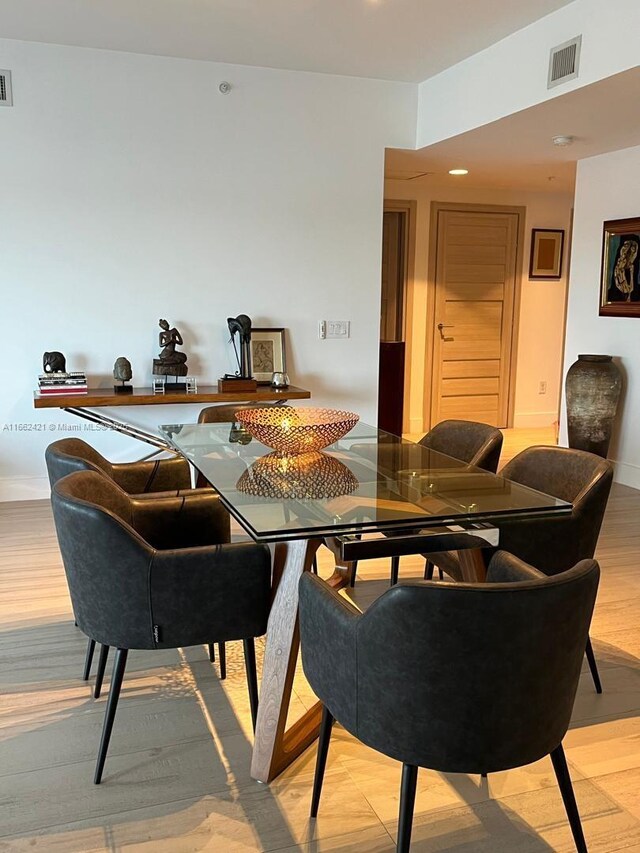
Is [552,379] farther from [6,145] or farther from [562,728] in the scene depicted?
[562,728]

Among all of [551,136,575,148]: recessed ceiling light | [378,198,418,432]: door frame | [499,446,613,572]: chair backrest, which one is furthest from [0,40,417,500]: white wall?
[499,446,613,572]: chair backrest

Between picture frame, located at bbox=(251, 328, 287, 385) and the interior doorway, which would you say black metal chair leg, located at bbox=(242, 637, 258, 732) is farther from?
the interior doorway

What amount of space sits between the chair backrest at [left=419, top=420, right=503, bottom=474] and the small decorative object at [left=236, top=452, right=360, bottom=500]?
26.1 inches

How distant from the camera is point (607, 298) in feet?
18.7

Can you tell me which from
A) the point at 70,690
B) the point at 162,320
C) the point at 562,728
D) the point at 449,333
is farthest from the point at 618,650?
the point at 449,333

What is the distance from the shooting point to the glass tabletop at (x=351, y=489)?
1978 millimetres

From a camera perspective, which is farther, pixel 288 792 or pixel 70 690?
pixel 70 690

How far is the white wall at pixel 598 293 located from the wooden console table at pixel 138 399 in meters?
2.38

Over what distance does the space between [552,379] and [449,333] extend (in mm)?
1328

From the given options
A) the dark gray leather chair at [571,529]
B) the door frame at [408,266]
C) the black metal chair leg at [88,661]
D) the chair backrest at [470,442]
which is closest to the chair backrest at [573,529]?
the dark gray leather chair at [571,529]

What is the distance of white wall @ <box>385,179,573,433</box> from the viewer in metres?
7.33

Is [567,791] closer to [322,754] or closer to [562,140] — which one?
[322,754]

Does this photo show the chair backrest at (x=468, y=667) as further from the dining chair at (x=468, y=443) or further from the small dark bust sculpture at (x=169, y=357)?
the small dark bust sculpture at (x=169, y=357)

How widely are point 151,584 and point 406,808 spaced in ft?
2.80
